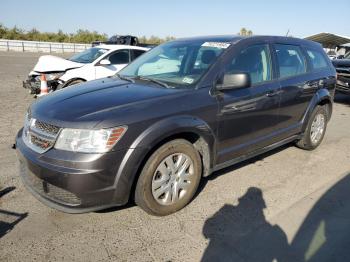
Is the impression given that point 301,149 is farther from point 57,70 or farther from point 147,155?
point 57,70

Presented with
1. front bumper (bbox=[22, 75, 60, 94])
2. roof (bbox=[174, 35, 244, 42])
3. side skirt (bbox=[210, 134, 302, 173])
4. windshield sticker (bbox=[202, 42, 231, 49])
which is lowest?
side skirt (bbox=[210, 134, 302, 173])

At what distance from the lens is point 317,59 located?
5.71 meters

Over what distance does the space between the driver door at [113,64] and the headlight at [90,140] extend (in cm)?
664

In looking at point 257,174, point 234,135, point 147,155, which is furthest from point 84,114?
point 257,174

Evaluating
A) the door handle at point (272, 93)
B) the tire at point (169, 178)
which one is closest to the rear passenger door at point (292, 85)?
the door handle at point (272, 93)

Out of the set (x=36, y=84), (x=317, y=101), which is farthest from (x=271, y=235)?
(x=36, y=84)

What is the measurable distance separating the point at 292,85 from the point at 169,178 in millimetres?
2425

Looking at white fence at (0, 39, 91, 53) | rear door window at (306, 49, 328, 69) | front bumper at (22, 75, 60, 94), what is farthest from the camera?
white fence at (0, 39, 91, 53)

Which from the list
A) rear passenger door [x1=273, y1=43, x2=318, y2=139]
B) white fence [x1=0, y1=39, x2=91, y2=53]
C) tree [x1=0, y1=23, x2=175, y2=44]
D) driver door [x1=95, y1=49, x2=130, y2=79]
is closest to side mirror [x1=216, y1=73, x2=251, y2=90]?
rear passenger door [x1=273, y1=43, x2=318, y2=139]

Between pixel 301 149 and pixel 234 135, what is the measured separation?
2.32 metres

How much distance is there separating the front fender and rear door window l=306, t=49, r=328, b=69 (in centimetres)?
301

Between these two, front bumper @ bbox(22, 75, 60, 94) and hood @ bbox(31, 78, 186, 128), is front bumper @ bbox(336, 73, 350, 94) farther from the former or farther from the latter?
hood @ bbox(31, 78, 186, 128)

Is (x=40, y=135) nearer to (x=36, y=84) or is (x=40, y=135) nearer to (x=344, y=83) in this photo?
(x=36, y=84)

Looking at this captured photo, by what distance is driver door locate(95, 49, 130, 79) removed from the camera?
9477 millimetres
